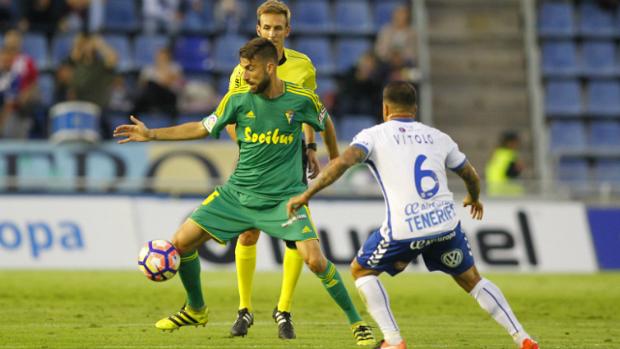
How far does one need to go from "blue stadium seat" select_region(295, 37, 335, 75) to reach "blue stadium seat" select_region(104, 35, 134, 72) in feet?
9.80

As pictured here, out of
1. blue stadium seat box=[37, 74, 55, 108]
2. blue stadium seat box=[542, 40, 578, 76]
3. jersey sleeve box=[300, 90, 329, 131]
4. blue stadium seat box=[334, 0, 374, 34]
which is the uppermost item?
jersey sleeve box=[300, 90, 329, 131]

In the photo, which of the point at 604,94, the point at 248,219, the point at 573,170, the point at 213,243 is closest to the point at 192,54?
the point at 213,243

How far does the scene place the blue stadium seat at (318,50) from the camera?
21969 millimetres

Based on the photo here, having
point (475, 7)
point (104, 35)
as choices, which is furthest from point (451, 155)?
point (475, 7)

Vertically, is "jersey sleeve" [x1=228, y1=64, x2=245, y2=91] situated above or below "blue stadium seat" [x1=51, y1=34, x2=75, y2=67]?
above

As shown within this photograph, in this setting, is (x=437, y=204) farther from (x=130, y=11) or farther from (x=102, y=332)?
(x=130, y=11)

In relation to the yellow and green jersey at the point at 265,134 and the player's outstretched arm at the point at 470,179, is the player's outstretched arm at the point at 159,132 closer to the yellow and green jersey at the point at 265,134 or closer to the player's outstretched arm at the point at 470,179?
the yellow and green jersey at the point at 265,134

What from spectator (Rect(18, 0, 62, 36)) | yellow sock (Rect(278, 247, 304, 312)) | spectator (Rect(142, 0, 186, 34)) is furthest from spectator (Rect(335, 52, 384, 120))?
yellow sock (Rect(278, 247, 304, 312))

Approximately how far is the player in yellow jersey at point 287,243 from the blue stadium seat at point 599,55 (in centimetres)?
1504

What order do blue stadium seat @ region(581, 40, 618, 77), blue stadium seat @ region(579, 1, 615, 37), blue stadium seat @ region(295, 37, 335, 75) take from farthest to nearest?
blue stadium seat @ region(579, 1, 615, 37) < blue stadium seat @ region(581, 40, 618, 77) < blue stadium seat @ region(295, 37, 335, 75)

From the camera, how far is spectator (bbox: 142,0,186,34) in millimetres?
21125

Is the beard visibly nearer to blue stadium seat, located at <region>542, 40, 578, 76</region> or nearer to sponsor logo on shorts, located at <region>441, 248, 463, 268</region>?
sponsor logo on shorts, located at <region>441, 248, 463, 268</region>

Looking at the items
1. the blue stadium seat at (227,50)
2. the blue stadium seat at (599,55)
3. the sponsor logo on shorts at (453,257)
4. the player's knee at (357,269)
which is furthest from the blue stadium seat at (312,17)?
the sponsor logo on shorts at (453,257)

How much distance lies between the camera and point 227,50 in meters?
21.7
